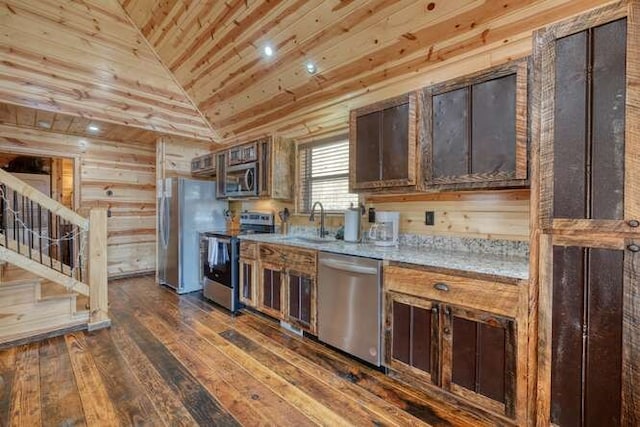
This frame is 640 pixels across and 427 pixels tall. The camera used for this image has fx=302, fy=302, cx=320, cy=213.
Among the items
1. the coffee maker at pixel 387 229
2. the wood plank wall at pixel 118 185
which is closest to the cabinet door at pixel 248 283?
the coffee maker at pixel 387 229

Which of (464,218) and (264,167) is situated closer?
(464,218)

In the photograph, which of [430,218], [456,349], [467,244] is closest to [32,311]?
[456,349]

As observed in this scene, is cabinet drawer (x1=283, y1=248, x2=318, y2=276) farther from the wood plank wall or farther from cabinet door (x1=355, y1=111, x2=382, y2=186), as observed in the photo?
the wood plank wall

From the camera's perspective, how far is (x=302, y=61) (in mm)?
3148

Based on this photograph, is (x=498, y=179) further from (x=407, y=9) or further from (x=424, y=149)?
(x=407, y=9)

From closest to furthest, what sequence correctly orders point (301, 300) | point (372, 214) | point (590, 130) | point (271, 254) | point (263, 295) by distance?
point (590, 130)
point (301, 300)
point (372, 214)
point (271, 254)
point (263, 295)

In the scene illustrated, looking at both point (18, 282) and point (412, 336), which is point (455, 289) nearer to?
point (412, 336)

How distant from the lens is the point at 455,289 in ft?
6.07

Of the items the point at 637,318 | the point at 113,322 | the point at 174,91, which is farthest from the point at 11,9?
the point at 637,318

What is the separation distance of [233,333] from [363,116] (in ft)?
8.09

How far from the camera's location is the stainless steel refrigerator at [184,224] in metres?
4.51

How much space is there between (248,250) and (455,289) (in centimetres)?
235

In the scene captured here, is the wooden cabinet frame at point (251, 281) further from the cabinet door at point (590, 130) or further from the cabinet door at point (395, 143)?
the cabinet door at point (590, 130)

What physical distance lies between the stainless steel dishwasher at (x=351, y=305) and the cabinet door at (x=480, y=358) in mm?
525
